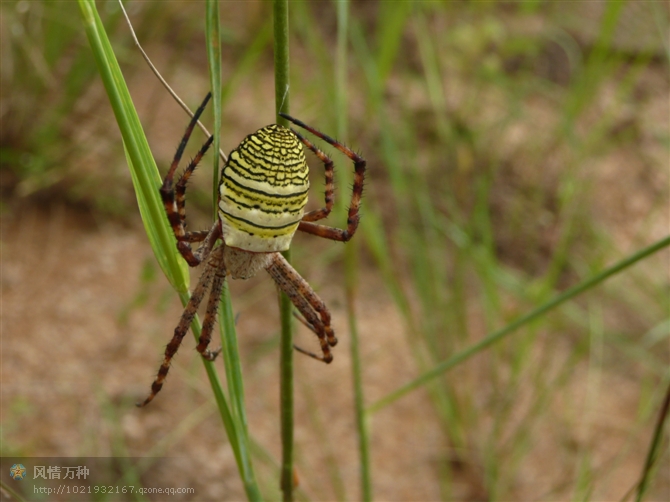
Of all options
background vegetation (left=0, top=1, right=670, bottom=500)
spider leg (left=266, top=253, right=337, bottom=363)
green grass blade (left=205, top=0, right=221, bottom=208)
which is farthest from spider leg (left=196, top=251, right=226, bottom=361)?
background vegetation (left=0, top=1, right=670, bottom=500)

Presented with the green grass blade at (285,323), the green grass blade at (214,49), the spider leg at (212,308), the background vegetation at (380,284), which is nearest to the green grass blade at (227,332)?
the green grass blade at (214,49)

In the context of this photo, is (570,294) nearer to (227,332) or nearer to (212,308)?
(227,332)

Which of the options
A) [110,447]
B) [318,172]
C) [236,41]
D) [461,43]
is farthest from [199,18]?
[110,447]

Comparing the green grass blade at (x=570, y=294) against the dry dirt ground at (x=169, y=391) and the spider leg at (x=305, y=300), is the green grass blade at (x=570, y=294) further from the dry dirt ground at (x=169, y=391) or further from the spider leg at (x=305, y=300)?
the dry dirt ground at (x=169, y=391)

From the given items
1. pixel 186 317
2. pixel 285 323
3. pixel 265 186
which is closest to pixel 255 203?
pixel 265 186

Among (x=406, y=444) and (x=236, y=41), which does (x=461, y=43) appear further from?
(x=406, y=444)

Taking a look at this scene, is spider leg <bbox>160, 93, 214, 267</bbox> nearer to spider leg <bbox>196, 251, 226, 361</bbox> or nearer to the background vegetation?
spider leg <bbox>196, 251, 226, 361</bbox>

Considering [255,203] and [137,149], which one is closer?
[137,149]
